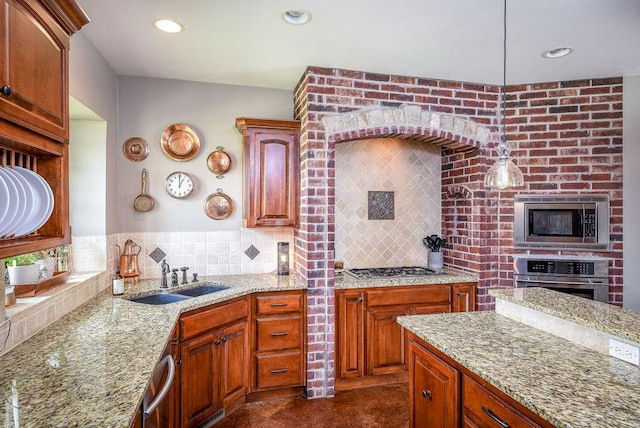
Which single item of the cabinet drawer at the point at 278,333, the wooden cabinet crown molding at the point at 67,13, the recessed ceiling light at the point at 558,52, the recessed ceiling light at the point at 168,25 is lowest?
the cabinet drawer at the point at 278,333

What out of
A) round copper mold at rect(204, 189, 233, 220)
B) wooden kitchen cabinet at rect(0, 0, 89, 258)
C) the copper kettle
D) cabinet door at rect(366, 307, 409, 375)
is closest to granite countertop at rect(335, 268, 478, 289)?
cabinet door at rect(366, 307, 409, 375)

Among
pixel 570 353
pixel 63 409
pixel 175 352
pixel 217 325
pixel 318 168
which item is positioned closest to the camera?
pixel 63 409

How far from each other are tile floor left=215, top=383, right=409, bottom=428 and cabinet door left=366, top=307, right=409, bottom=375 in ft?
0.63

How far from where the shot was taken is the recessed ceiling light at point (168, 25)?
229cm

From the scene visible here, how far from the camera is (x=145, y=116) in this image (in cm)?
324

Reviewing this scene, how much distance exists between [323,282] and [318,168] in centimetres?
92

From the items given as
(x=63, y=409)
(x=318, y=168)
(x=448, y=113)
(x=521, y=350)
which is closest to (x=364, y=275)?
(x=318, y=168)

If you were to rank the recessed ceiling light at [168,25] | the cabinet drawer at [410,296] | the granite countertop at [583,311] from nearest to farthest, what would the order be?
the granite countertop at [583,311] < the recessed ceiling light at [168,25] < the cabinet drawer at [410,296]

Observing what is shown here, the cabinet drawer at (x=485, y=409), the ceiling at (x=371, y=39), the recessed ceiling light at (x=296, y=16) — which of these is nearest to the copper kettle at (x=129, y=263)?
the ceiling at (x=371, y=39)

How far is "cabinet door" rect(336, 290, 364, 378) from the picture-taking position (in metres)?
3.11

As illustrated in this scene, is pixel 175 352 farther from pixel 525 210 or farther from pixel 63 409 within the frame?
Answer: pixel 525 210

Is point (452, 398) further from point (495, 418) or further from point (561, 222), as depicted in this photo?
point (561, 222)

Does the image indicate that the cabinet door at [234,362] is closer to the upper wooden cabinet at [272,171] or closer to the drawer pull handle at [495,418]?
the upper wooden cabinet at [272,171]

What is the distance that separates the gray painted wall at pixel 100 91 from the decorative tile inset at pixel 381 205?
2.28 m
